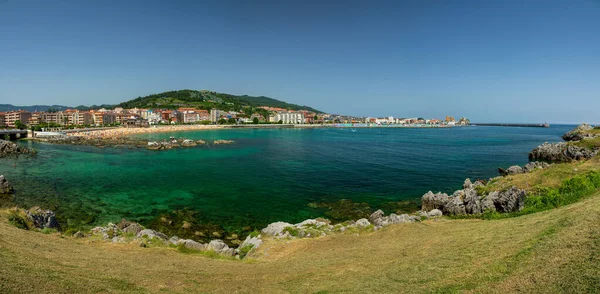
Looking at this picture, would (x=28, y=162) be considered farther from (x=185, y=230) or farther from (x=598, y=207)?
(x=598, y=207)

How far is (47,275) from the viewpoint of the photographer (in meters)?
7.54

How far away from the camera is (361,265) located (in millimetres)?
11016

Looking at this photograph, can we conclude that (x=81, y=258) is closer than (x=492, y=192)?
Yes

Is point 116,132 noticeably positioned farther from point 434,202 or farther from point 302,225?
point 434,202

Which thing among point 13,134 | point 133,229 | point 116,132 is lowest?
point 133,229

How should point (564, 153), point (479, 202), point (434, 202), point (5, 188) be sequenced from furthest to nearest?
point (564, 153) < point (5, 188) < point (434, 202) < point (479, 202)

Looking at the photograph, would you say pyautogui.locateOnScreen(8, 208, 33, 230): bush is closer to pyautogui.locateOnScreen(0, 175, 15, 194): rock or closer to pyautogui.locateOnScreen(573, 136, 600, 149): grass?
pyautogui.locateOnScreen(0, 175, 15, 194): rock

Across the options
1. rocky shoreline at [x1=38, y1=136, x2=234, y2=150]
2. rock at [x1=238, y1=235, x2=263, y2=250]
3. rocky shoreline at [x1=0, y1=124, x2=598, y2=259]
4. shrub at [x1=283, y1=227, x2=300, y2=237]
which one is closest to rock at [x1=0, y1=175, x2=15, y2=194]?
rocky shoreline at [x1=0, y1=124, x2=598, y2=259]

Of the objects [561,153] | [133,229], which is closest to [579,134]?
[561,153]

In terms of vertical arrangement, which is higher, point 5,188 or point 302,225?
point 5,188

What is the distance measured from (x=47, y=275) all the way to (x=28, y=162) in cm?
5277

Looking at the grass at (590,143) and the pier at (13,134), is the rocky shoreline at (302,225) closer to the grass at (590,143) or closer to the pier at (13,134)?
the grass at (590,143)

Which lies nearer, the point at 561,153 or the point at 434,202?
the point at 434,202

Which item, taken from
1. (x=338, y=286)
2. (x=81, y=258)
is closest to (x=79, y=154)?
(x=81, y=258)
